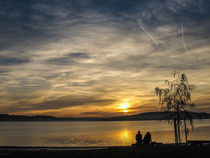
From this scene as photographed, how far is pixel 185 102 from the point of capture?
30203mm

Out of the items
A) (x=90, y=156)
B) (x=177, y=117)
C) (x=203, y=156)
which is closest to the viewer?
(x=203, y=156)

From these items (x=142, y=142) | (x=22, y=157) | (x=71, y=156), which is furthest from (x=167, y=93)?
(x=22, y=157)

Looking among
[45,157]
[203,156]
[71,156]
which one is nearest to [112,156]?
[71,156]

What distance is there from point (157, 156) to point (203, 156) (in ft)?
10.1

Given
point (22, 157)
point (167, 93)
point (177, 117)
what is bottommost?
point (22, 157)

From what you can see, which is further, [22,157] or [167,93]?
[167,93]

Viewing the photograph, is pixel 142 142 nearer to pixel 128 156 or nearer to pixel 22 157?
pixel 128 156

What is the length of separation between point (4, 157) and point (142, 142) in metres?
18.4

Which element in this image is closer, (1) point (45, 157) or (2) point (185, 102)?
(1) point (45, 157)

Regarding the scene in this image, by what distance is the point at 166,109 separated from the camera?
30750 mm

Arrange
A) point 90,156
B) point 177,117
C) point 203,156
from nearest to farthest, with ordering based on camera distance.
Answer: point 203,156 < point 90,156 < point 177,117

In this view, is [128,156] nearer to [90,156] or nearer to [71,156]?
[90,156]

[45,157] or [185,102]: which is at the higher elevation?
[185,102]

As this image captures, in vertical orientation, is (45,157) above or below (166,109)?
below
